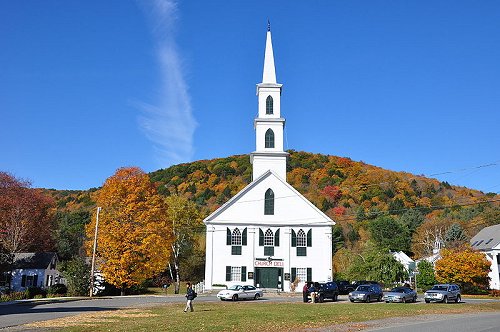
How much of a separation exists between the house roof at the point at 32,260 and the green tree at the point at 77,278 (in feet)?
56.8

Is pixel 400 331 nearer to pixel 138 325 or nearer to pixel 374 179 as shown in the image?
pixel 138 325

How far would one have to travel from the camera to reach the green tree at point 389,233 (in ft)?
259

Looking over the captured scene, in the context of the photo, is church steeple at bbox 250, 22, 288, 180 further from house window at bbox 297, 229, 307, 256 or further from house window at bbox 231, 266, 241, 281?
house window at bbox 231, 266, 241, 281

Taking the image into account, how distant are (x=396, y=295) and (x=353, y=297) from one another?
9.51 ft

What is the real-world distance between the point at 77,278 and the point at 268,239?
17483mm

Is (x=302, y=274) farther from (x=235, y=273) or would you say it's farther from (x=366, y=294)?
(x=366, y=294)

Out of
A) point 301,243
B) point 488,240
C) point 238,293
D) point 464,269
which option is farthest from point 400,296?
point 488,240

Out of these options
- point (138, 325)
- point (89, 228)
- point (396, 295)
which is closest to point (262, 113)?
point (89, 228)

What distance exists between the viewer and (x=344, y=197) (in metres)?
99.1

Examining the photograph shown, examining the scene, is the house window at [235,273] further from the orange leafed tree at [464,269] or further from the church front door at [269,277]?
the orange leafed tree at [464,269]

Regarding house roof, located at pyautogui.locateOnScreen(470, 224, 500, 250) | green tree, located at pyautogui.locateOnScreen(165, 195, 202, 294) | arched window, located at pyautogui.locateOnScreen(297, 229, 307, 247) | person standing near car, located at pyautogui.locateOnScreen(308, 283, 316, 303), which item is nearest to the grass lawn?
person standing near car, located at pyautogui.locateOnScreen(308, 283, 316, 303)

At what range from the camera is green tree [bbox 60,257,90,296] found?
40.3 m

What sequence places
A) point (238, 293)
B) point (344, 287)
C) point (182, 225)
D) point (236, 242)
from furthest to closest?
point (182, 225) < point (236, 242) < point (344, 287) < point (238, 293)

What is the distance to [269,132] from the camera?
5069 cm
